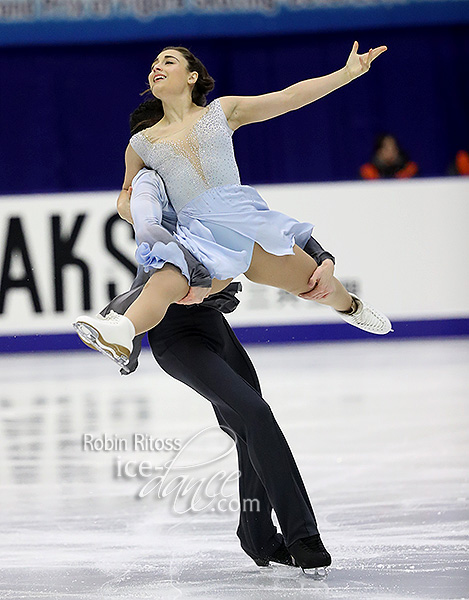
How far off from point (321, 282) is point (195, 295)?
376 mm

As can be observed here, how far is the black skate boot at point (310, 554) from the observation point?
238 centimetres

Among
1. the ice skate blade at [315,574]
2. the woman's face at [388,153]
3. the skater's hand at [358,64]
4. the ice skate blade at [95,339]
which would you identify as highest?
the skater's hand at [358,64]

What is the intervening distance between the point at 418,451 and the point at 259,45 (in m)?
6.85

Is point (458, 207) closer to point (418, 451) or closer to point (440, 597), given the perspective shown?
point (418, 451)

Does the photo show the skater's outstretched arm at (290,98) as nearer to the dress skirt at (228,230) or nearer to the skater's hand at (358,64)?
the skater's hand at (358,64)

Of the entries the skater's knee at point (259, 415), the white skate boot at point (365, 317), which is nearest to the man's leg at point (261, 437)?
the skater's knee at point (259, 415)

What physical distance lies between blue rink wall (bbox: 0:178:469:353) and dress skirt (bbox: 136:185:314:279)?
16.5ft

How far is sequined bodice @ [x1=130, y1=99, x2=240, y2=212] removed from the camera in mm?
2555

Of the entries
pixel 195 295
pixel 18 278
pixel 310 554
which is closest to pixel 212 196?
pixel 195 295

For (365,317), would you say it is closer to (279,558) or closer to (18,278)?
(279,558)

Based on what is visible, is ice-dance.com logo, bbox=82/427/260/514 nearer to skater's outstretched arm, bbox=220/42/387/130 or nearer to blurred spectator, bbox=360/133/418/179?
skater's outstretched arm, bbox=220/42/387/130

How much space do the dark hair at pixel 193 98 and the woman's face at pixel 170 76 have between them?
0.08ft

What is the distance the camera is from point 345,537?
2.82 m

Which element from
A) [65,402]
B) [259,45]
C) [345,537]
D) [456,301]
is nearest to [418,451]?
[345,537]
